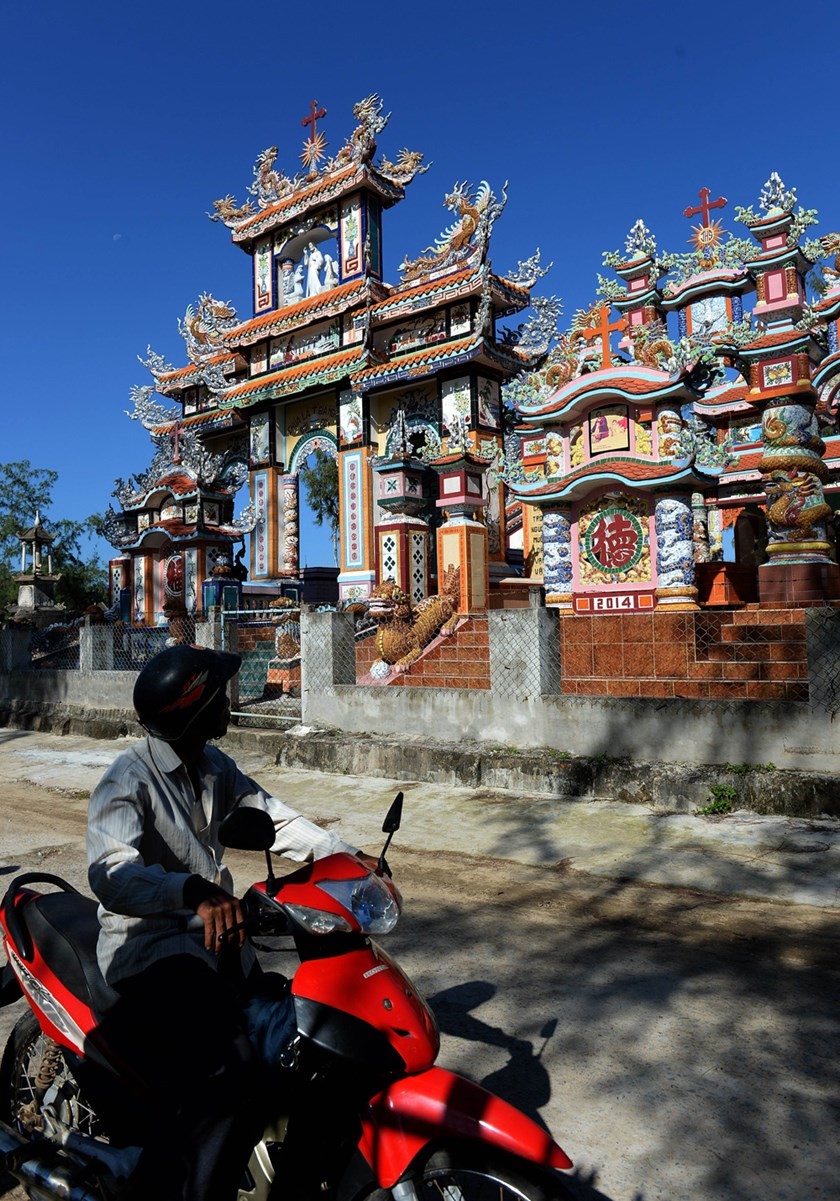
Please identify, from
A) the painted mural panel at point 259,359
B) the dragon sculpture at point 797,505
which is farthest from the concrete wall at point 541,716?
the painted mural panel at point 259,359

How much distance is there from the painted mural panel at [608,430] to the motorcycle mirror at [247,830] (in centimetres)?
1009

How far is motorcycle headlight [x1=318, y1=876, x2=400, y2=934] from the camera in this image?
1836 mm

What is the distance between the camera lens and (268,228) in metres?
21.5

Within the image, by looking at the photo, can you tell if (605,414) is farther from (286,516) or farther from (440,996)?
(286,516)

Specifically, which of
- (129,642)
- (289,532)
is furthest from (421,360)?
(129,642)

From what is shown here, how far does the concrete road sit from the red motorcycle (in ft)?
2.76

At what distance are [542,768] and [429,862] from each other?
1.88 metres

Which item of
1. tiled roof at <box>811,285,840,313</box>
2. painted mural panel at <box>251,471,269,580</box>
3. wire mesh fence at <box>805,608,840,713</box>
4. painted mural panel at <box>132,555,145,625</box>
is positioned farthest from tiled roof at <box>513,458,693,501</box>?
painted mural panel at <box>132,555,145,625</box>

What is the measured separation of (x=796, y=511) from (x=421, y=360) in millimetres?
10589

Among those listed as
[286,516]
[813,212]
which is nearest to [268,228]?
[286,516]

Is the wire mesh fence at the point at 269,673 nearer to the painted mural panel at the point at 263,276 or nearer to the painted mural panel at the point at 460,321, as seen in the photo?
the painted mural panel at the point at 460,321

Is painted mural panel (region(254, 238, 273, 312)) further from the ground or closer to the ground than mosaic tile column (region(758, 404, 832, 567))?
further from the ground

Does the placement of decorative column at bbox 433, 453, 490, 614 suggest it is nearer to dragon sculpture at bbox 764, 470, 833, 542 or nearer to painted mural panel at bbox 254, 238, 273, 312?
dragon sculpture at bbox 764, 470, 833, 542

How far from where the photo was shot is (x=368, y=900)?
1873 millimetres
